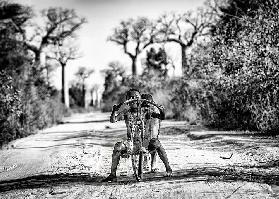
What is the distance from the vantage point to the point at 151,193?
5430 mm

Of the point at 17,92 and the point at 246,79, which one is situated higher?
the point at 246,79

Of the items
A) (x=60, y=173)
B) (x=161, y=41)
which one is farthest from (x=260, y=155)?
(x=161, y=41)

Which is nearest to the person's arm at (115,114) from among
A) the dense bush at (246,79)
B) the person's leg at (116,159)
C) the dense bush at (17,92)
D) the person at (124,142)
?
the person at (124,142)

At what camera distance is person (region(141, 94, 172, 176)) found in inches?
256

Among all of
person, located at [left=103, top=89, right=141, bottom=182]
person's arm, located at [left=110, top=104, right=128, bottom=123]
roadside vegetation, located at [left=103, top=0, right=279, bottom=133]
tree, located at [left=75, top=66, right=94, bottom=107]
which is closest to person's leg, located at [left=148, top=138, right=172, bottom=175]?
person, located at [left=103, top=89, right=141, bottom=182]

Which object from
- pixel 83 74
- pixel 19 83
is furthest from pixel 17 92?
pixel 83 74

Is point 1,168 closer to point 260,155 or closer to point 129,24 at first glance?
point 260,155

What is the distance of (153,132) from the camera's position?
7434 mm

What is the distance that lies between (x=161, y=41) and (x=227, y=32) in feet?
95.0

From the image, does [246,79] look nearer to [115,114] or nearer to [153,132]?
[153,132]

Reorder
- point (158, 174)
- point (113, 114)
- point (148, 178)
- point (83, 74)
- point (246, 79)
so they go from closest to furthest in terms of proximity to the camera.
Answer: point (148, 178), point (113, 114), point (158, 174), point (246, 79), point (83, 74)

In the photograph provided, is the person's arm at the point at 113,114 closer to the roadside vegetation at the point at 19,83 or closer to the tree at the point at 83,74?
the roadside vegetation at the point at 19,83

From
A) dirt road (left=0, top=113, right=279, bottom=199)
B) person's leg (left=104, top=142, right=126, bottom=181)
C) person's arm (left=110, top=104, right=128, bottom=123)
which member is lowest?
dirt road (left=0, top=113, right=279, bottom=199)

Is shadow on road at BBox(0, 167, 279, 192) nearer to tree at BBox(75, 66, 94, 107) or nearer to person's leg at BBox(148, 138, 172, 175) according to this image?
person's leg at BBox(148, 138, 172, 175)
